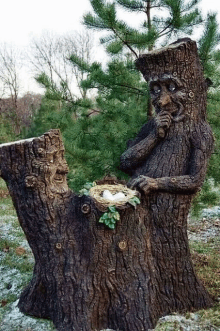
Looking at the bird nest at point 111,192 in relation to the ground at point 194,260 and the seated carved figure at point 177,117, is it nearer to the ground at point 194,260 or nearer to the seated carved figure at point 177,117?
the seated carved figure at point 177,117

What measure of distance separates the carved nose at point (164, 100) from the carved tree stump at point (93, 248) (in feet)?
1.84

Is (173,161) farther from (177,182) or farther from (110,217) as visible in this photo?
(110,217)

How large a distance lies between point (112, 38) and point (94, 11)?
1.18 feet

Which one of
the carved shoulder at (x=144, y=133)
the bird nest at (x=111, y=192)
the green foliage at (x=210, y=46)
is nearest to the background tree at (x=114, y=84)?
the green foliage at (x=210, y=46)

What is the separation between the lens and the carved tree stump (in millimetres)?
2721

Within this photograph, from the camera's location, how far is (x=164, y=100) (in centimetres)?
305

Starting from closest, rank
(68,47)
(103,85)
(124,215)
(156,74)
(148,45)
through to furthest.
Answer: (124,215) → (156,74) → (148,45) → (103,85) → (68,47)

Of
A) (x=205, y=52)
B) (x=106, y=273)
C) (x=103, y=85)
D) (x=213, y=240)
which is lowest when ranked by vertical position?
(x=213, y=240)

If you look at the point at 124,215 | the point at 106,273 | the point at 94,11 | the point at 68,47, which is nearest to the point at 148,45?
the point at 94,11

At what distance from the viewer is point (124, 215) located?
271cm

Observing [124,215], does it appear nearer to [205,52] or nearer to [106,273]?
[106,273]

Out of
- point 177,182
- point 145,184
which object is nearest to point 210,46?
point 177,182

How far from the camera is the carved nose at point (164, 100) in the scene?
3047mm

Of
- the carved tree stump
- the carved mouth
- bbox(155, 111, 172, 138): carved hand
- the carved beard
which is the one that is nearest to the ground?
the carved tree stump
